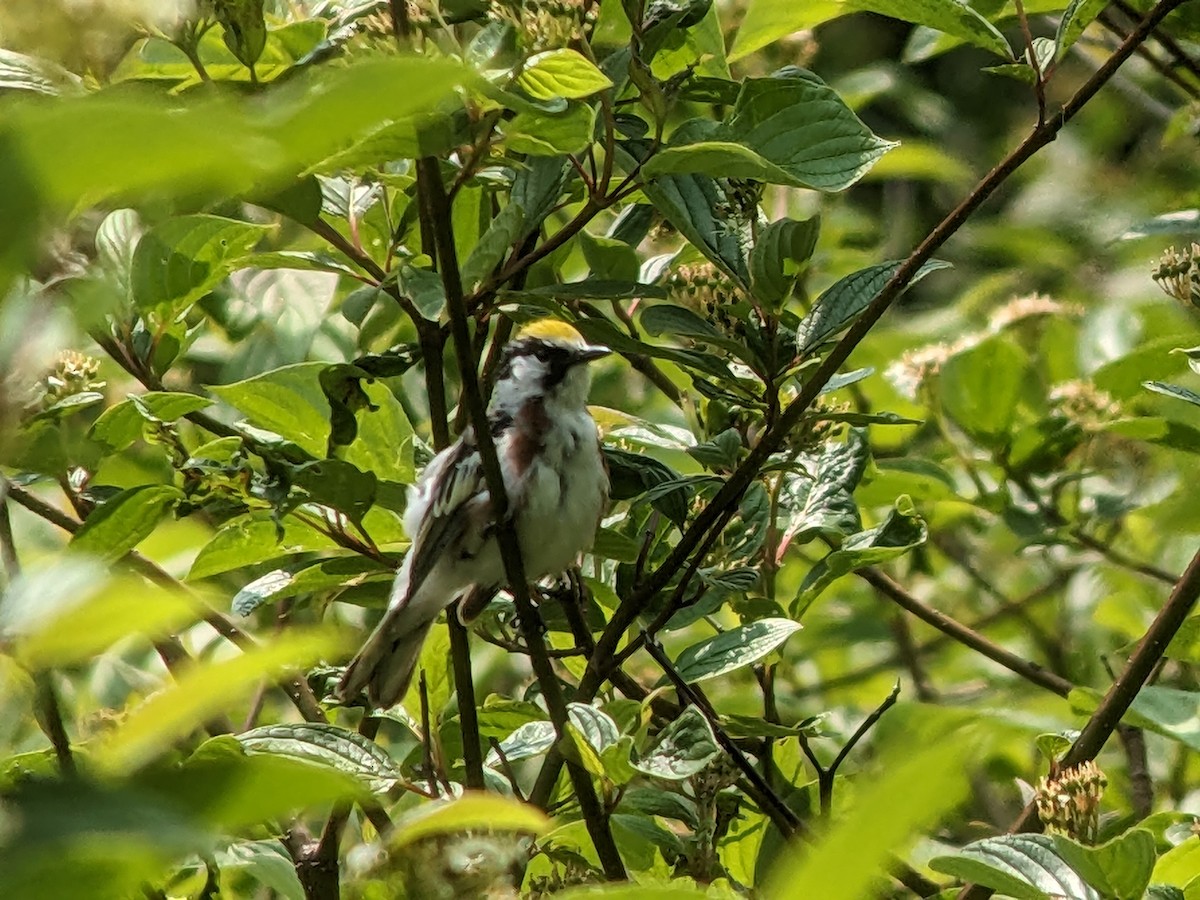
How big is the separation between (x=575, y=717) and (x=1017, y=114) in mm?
7548

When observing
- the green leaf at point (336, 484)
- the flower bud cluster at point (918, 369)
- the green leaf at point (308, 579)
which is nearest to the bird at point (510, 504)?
the green leaf at point (308, 579)

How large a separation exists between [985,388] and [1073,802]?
1.35 metres

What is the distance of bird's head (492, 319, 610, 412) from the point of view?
3.45m

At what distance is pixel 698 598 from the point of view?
7.38 ft

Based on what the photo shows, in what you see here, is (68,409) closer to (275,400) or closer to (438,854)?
(275,400)

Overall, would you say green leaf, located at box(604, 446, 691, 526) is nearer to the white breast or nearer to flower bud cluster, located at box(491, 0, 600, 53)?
the white breast

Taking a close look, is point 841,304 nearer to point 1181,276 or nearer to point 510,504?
point 1181,276

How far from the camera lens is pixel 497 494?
2.06 m

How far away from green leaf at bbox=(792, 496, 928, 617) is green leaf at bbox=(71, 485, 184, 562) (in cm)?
99

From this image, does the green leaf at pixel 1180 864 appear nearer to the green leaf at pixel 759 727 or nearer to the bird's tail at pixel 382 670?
the green leaf at pixel 759 727

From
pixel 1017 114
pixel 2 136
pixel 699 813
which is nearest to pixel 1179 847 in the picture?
pixel 699 813

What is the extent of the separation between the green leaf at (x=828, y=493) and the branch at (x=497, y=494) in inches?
21.7

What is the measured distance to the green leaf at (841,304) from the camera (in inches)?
83.1

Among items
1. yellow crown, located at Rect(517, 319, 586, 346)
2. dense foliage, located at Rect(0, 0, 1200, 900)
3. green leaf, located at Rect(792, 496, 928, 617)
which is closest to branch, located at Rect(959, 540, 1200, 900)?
dense foliage, located at Rect(0, 0, 1200, 900)
